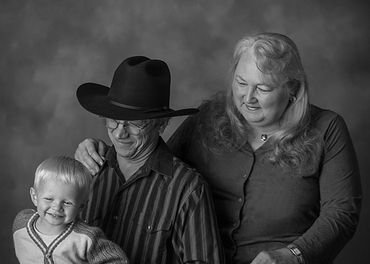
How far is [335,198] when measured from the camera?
12.0 feet

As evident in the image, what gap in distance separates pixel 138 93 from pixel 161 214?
0.49 m

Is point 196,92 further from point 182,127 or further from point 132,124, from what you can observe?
point 132,124

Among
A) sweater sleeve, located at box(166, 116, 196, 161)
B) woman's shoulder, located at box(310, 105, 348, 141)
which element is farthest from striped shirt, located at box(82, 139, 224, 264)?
woman's shoulder, located at box(310, 105, 348, 141)

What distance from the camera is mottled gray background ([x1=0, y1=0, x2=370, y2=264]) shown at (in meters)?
5.30

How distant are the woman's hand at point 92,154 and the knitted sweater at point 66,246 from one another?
1.62 ft

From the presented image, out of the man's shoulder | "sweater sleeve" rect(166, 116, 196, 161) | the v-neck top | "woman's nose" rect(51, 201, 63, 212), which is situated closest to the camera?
"woman's nose" rect(51, 201, 63, 212)

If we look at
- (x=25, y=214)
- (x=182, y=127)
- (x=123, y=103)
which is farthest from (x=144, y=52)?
(x=25, y=214)

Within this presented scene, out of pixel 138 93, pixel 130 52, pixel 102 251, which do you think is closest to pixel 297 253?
pixel 102 251

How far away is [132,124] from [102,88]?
0.37 metres

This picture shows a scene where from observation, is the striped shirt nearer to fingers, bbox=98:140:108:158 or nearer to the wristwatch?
fingers, bbox=98:140:108:158

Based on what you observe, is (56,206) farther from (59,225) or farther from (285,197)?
(285,197)

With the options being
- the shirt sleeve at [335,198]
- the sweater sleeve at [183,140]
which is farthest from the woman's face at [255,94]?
the sweater sleeve at [183,140]

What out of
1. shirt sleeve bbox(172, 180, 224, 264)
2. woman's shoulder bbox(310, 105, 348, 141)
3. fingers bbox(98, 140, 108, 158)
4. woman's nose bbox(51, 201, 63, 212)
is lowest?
shirt sleeve bbox(172, 180, 224, 264)

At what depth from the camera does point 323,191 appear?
369cm
